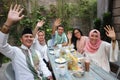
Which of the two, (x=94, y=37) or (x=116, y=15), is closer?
(x=94, y=37)

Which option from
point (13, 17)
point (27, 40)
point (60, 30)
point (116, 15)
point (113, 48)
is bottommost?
point (113, 48)

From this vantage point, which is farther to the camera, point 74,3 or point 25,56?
point 74,3

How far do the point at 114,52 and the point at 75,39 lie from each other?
1.48m

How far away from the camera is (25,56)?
2494mm

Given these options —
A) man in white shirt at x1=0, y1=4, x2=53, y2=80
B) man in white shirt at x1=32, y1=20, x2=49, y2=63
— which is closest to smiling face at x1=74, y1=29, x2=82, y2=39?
man in white shirt at x1=32, y1=20, x2=49, y2=63

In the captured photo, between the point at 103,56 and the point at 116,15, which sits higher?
the point at 116,15

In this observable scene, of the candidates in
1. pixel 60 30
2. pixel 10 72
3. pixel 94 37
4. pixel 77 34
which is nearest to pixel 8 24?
pixel 10 72

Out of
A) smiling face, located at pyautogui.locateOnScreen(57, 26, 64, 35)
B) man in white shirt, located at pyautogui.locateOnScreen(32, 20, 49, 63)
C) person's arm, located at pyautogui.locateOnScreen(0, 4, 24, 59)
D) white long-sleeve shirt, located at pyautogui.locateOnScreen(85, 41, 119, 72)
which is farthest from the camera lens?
smiling face, located at pyautogui.locateOnScreen(57, 26, 64, 35)

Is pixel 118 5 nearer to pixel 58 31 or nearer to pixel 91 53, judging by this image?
pixel 58 31

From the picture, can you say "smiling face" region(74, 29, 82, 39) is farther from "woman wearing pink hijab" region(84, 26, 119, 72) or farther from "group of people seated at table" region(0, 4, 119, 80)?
"woman wearing pink hijab" region(84, 26, 119, 72)

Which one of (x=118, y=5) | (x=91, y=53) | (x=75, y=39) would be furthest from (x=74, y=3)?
(x=91, y=53)

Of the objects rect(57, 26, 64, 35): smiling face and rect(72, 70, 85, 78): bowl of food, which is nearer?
rect(72, 70, 85, 78): bowl of food

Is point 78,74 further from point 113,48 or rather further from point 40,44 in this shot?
point 40,44

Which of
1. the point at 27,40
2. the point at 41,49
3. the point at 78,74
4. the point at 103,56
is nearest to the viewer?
the point at 78,74
